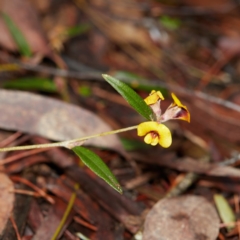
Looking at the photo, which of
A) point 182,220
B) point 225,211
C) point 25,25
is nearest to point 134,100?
point 182,220

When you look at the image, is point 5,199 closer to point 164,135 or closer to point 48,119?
point 48,119

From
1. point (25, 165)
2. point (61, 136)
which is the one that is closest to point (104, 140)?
point (61, 136)

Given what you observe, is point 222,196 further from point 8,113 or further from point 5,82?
point 5,82

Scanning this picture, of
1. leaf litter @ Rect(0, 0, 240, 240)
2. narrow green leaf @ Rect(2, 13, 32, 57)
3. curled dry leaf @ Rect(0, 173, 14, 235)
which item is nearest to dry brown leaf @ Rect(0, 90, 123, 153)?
leaf litter @ Rect(0, 0, 240, 240)

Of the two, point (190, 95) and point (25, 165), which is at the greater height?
point (190, 95)

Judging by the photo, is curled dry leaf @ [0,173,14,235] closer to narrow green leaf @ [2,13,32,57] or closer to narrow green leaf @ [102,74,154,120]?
narrow green leaf @ [102,74,154,120]

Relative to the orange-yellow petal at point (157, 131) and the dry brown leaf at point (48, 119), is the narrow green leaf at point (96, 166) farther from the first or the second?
the dry brown leaf at point (48, 119)

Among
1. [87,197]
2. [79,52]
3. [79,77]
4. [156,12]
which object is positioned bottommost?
[87,197]

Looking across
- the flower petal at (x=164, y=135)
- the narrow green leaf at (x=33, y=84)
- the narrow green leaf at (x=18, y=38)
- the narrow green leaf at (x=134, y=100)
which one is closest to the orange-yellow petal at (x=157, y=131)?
the flower petal at (x=164, y=135)
